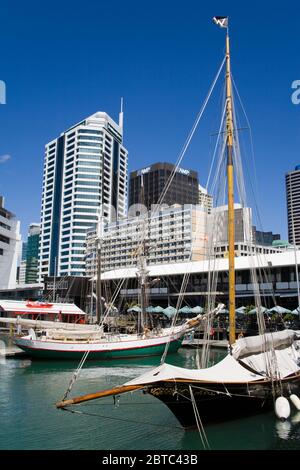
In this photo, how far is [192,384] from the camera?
1599cm

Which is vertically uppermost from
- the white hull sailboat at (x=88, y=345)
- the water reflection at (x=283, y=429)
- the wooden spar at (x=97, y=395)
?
the wooden spar at (x=97, y=395)

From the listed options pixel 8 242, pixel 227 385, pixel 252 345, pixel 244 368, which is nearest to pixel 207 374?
pixel 227 385

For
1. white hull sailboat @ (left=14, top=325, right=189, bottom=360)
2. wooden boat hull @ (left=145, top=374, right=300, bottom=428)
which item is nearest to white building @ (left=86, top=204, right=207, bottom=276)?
white hull sailboat @ (left=14, top=325, right=189, bottom=360)

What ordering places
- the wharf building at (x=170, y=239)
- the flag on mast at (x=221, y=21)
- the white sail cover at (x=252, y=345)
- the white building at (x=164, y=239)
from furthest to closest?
1. the white building at (x=164, y=239)
2. the wharf building at (x=170, y=239)
3. the flag on mast at (x=221, y=21)
4. the white sail cover at (x=252, y=345)

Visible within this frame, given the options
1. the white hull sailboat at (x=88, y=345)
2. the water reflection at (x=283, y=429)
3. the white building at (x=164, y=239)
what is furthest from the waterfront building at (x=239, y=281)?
the white building at (x=164, y=239)

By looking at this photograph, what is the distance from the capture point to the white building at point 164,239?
556 ft

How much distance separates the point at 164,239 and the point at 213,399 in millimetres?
162342

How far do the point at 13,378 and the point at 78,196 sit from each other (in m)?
168

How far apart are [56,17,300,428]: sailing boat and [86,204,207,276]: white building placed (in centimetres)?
13887

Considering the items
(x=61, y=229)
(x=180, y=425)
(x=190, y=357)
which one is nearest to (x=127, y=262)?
(x=61, y=229)

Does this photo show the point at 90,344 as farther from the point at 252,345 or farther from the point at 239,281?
the point at 239,281

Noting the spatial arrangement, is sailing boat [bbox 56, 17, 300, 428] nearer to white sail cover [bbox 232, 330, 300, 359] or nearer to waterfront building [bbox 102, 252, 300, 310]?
white sail cover [bbox 232, 330, 300, 359]

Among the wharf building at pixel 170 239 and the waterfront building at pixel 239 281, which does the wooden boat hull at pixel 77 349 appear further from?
the wharf building at pixel 170 239
